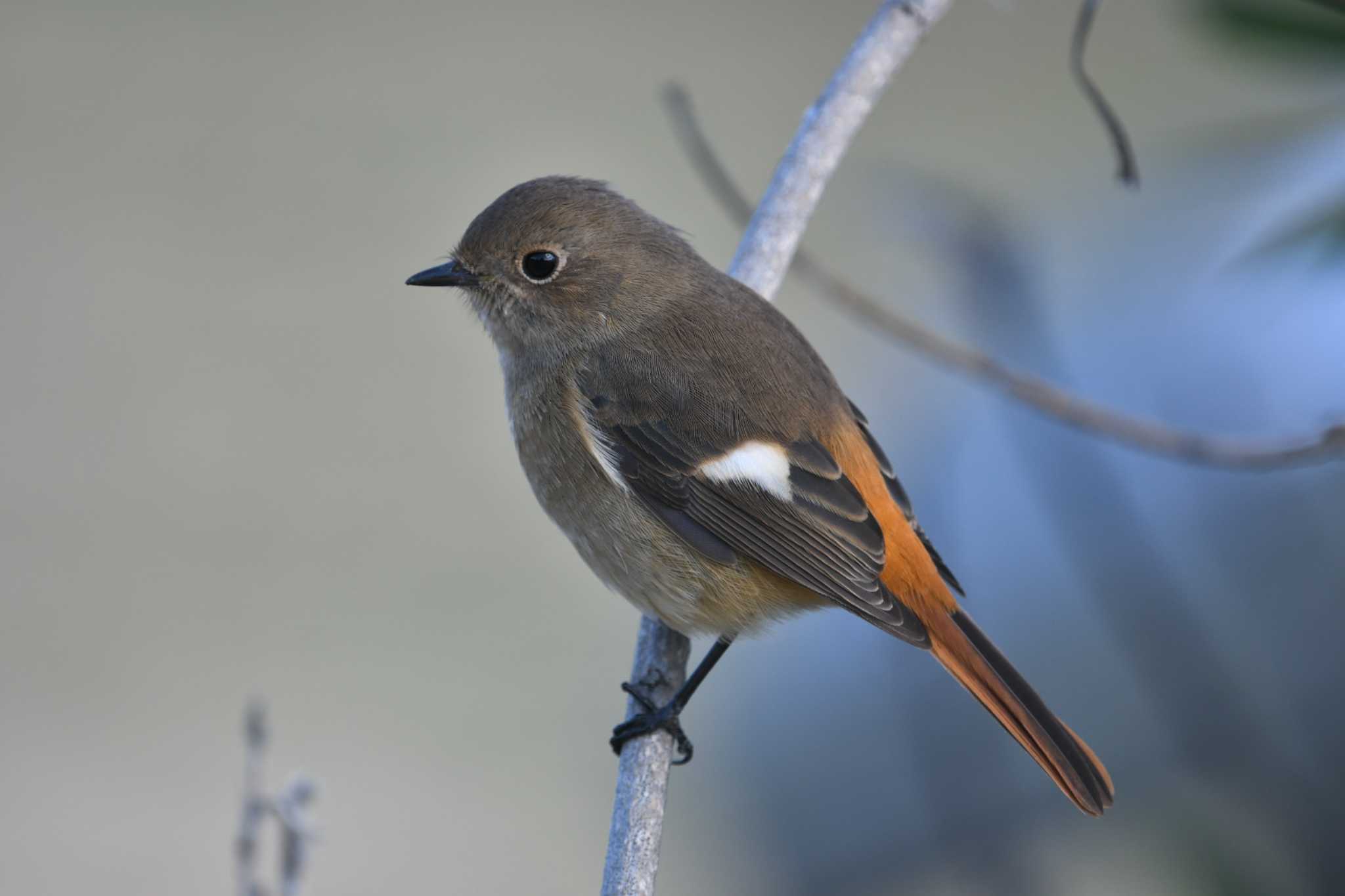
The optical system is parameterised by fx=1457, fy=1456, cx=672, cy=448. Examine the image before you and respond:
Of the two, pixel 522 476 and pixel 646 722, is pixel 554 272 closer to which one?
pixel 646 722

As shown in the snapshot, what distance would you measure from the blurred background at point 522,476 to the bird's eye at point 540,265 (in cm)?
119

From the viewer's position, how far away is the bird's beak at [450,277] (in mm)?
2826

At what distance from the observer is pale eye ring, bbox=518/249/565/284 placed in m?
2.84

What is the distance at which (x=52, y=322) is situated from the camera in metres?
5.48

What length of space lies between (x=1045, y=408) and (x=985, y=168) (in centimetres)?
378

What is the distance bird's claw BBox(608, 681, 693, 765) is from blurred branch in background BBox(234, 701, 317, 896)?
2.84ft

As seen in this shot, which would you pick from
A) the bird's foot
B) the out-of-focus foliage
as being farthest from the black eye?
the out-of-focus foliage

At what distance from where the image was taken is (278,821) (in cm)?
173

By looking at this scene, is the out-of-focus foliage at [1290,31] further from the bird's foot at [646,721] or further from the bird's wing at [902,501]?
the bird's foot at [646,721]

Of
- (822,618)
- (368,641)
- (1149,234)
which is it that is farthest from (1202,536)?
(368,641)

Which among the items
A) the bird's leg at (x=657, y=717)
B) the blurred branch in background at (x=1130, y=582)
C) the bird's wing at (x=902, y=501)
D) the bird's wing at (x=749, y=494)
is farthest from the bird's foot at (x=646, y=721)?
the blurred branch in background at (x=1130, y=582)

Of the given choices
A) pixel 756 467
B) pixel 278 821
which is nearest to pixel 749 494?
pixel 756 467

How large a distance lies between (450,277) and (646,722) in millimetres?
941

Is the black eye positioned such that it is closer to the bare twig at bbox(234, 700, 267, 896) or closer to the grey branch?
the grey branch
